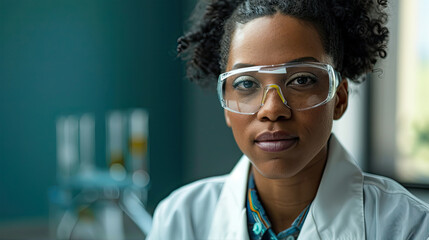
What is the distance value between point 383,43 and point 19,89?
3.75m

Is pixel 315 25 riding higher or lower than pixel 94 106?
higher

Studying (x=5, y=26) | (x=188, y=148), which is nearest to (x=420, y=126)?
(x=188, y=148)

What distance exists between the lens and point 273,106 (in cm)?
104

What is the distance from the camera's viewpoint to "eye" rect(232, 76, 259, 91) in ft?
3.61

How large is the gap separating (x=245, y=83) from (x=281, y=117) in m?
0.12

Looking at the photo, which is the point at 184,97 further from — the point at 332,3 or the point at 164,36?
the point at 332,3

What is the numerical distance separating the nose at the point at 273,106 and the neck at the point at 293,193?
196 millimetres

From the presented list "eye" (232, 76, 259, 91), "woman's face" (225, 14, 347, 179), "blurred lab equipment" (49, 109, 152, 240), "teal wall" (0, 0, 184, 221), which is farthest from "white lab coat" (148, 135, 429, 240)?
"teal wall" (0, 0, 184, 221)

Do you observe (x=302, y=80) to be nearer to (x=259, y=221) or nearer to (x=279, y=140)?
(x=279, y=140)

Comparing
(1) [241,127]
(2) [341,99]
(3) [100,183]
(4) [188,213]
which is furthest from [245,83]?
(3) [100,183]

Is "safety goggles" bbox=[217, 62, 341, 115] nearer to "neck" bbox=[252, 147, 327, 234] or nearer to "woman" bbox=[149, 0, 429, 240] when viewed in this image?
"woman" bbox=[149, 0, 429, 240]

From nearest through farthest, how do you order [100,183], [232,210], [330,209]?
1. [330,209]
2. [232,210]
3. [100,183]

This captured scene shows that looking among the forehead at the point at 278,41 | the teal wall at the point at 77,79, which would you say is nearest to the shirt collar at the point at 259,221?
the forehead at the point at 278,41

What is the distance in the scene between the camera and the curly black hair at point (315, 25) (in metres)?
1.13
